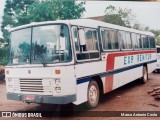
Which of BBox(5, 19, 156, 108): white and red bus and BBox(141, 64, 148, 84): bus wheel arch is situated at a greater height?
BBox(5, 19, 156, 108): white and red bus

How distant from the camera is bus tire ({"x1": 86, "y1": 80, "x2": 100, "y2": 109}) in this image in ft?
19.2

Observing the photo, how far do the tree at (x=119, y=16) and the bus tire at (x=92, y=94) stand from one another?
1674mm

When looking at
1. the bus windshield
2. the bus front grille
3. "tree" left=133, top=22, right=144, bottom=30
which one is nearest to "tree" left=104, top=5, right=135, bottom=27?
"tree" left=133, top=22, right=144, bottom=30

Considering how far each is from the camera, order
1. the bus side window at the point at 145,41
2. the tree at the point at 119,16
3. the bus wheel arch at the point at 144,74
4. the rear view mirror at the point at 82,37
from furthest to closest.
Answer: the bus side window at the point at 145,41 < the bus wheel arch at the point at 144,74 < the tree at the point at 119,16 < the rear view mirror at the point at 82,37

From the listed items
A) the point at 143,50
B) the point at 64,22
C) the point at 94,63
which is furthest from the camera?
the point at 143,50

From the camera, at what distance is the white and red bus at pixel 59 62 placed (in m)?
5.07

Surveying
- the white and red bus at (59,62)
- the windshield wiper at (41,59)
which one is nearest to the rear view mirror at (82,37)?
the white and red bus at (59,62)

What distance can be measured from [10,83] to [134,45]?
15.0 feet

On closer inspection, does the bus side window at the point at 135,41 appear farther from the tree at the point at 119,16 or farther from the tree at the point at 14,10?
the tree at the point at 14,10

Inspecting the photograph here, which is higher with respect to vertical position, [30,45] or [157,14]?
[157,14]

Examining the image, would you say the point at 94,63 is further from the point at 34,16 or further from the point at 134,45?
the point at 134,45

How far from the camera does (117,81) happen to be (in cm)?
722

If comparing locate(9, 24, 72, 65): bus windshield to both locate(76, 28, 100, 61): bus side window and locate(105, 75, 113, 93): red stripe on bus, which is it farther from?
locate(105, 75, 113, 93): red stripe on bus

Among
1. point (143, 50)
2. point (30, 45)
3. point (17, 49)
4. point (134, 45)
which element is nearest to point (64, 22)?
point (30, 45)
